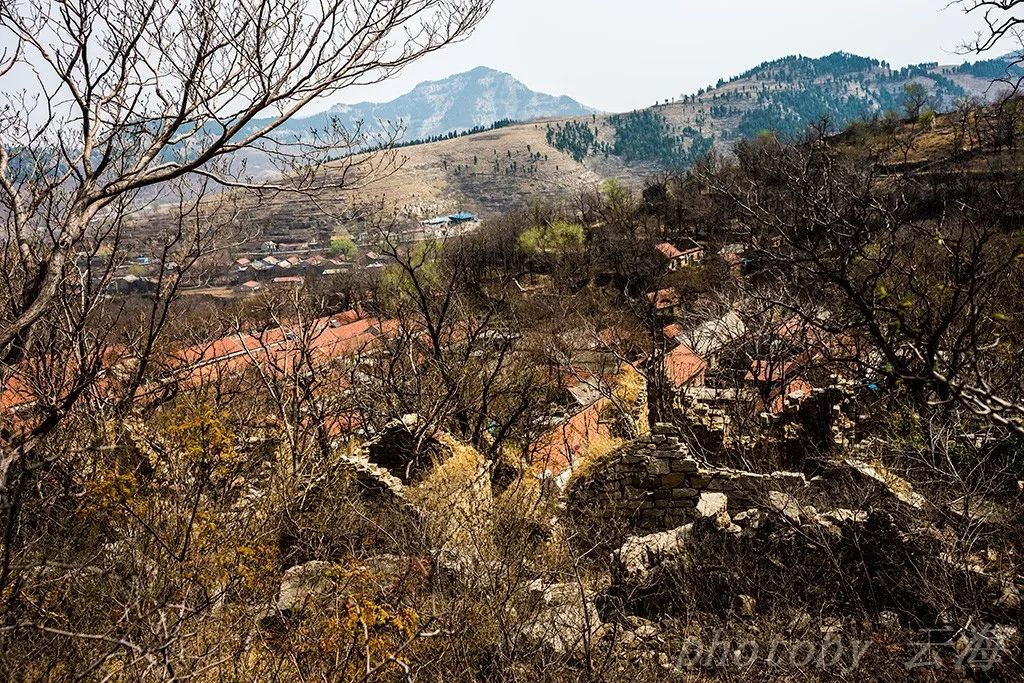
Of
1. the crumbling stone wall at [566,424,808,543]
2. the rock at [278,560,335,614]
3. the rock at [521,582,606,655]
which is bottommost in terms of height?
the crumbling stone wall at [566,424,808,543]

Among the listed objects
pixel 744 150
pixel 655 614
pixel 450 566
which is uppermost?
pixel 744 150

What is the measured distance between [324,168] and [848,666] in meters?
5.85

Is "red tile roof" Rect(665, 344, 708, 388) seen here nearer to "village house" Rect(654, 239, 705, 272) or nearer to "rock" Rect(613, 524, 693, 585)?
"rock" Rect(613, 524, 693, 585)

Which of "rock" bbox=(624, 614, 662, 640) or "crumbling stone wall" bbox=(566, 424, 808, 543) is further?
"crumbling stone wall" bbox=(566, 424, 808, 543)

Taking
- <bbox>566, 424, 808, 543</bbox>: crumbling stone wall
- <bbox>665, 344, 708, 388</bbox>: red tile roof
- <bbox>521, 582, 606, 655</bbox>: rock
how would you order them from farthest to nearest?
<bbox>665, 344, 708, 388</bbox>: red tile roof → <bbox>566, 424, 808, 543</bbox>: crumbling stone wall → <bbox>521, 582, 606, 655</bbox>: rock

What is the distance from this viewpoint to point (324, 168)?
479 cm

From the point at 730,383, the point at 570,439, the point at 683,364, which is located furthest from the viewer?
the point at 683,364

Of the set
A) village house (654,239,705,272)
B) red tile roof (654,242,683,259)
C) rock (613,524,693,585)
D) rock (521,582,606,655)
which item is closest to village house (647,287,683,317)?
village house (654,239,705,272)

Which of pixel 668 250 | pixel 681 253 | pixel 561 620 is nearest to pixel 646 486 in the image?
pixel 561 620

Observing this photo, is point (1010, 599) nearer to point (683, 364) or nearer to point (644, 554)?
point (644, 554)

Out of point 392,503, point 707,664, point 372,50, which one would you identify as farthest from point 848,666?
point 372,50

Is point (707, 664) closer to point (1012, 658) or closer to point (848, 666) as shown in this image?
point (848, 666)

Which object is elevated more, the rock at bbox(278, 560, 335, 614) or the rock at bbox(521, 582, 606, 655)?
the rock at bbox(278, 560, 335, 614)

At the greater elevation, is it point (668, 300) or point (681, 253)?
point (681, 253)
